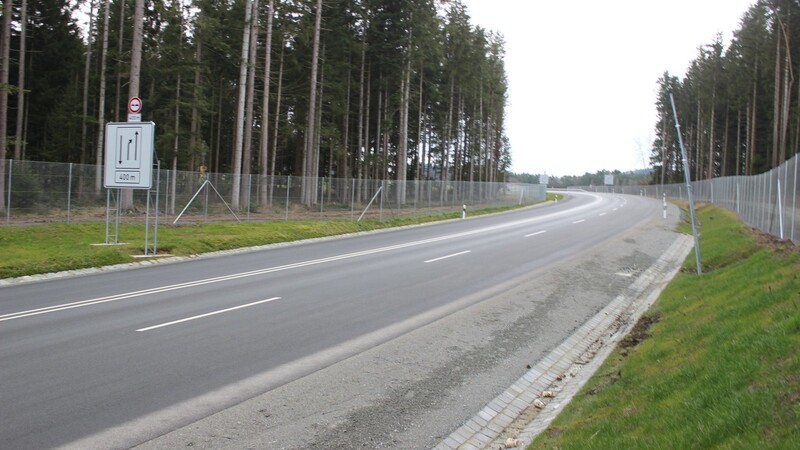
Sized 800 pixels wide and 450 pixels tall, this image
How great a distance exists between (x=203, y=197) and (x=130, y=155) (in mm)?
9475

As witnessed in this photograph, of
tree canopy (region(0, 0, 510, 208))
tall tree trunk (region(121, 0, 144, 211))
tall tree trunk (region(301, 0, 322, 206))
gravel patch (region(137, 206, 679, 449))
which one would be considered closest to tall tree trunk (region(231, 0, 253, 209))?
tree canopy (region(0, 0, 510, 208))

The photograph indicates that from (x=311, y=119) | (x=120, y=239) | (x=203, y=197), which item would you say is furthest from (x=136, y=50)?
(x=311, y=119)

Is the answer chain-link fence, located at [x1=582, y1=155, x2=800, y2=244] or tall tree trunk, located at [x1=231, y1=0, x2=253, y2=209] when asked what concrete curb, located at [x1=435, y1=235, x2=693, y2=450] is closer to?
chain-link fence, located at [x1=582, y1=155, x2=800, y2=244]

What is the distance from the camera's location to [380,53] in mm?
42625

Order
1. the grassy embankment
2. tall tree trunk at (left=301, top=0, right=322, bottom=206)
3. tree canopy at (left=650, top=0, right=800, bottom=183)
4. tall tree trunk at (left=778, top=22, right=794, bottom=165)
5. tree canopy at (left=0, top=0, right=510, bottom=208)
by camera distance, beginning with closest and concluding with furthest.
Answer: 1. the grassy embankment
2. tall tree trunk at (left=301, top=0, right=322, bottom=206)
3. tree canopy at (left=0, top=0, right=510, bottom=208)
4. tall tree trunk at (left=778, top=22, right=794, bottom=165)
5. tree canopy at (left=650, top=0, right=800, bottom=183)

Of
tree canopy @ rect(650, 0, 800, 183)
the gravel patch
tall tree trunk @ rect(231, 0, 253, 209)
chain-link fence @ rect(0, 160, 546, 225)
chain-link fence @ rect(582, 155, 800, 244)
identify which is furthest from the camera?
tree canopy @ rect(650, 0, 800, 183)

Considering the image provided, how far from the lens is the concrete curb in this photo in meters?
5.49

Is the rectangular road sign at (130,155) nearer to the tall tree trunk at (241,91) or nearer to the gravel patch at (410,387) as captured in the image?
the tall tree trunk at (241,91)

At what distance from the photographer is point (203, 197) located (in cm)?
2673

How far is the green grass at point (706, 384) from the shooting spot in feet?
13.5

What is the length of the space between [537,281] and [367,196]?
2099 centimetres

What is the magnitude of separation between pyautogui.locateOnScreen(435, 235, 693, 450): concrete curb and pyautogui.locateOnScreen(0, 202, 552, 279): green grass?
12374mm

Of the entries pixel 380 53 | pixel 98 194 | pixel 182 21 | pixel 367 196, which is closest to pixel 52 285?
pixel 98 194

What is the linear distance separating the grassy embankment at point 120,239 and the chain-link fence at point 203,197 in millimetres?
1462
